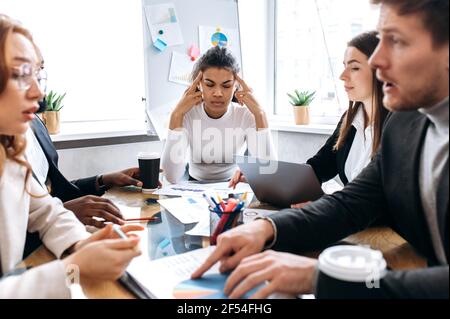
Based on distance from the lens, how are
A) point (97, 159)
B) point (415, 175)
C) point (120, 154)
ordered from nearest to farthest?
point (415, 175)
point (97, 159)
point (120, 154)

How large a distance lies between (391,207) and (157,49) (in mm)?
2019

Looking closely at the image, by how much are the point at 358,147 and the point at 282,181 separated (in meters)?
0.58


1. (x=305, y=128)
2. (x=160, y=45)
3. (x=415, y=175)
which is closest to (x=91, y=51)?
(x=160, y=45)

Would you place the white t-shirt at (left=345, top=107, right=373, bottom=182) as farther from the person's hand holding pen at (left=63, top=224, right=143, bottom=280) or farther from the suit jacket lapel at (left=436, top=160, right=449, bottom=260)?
the person's hand holding pen at (left=63, top=224, right=143, bottom=280)

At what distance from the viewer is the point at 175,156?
198 cm

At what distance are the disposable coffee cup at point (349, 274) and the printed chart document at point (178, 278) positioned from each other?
0.13m

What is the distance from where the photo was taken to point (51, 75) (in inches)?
97.8

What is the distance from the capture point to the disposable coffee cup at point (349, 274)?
572 mm

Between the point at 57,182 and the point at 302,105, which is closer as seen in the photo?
the point at 57,182

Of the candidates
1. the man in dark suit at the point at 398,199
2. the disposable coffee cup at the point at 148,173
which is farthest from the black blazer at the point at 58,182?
the man in dark suit at the point at 398,199

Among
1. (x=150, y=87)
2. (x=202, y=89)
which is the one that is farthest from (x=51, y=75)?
(x=202, y=89)

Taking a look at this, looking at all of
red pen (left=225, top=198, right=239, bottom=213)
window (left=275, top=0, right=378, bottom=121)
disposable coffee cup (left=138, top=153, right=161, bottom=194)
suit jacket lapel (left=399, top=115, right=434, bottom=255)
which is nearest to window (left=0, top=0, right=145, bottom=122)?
window (left=275, top=0, right=378, bottom=121)

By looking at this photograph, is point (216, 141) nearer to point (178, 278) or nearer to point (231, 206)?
point (231, 206)

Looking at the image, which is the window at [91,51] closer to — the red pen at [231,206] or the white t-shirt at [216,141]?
the white t-shirt at [216,141]
